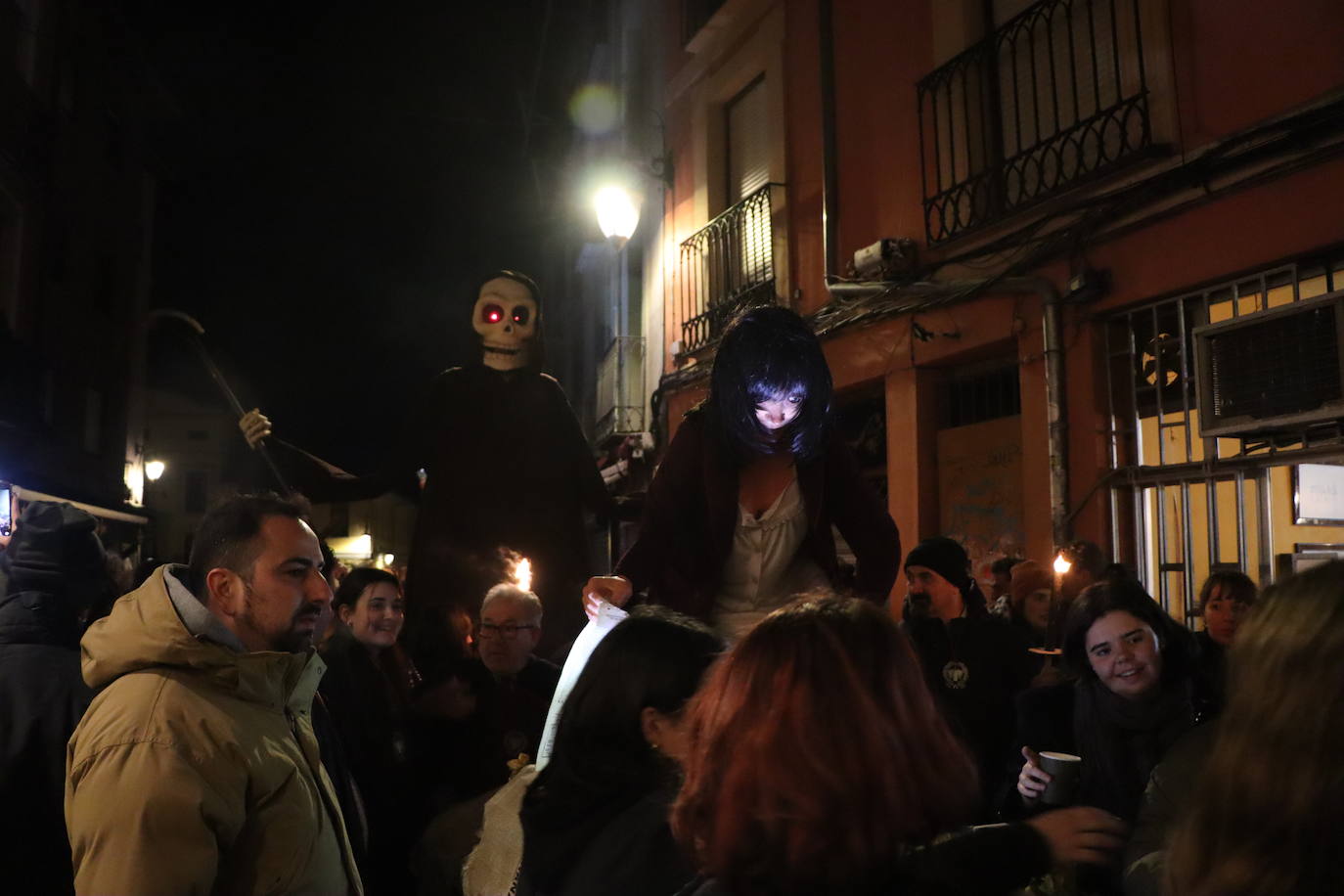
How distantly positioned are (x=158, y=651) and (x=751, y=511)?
5.13 ft

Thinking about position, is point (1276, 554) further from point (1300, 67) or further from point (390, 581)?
point (390, 581)

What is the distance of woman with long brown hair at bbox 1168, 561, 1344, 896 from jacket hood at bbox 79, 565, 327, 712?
1.80 meters

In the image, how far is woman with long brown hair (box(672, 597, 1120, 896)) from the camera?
1.45m

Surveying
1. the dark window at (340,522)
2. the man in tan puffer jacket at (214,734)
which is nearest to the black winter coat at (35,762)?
the man in tan puffer jacket at (214,734)

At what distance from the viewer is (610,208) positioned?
9.66m

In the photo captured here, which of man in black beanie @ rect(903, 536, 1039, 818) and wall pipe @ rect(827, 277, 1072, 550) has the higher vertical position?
wall pipe @ rect(827, 277, 1072, 550)

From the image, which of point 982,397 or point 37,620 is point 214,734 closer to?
point 37,620

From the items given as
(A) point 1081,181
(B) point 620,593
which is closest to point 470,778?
(B) point 620,593

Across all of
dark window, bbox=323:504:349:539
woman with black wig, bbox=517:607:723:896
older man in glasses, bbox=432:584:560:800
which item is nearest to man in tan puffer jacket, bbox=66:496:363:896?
woman with black wig, bbox=517:607:723:896

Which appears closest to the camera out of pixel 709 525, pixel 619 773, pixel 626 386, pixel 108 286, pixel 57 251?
pixel 619 773

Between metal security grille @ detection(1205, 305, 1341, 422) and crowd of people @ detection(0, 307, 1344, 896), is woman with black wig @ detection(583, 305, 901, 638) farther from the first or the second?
metal security grille @ detection(1205, 305, 1341, 422)

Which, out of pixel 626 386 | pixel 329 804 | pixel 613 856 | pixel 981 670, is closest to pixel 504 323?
pixel 981 670

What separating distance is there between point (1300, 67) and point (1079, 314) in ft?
6.08

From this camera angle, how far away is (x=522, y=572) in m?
4.55
